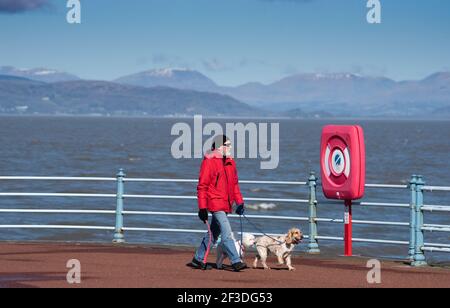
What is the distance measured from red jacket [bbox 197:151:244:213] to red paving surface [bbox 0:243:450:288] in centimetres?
90

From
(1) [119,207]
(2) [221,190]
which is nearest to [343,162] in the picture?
(2) [221,190]

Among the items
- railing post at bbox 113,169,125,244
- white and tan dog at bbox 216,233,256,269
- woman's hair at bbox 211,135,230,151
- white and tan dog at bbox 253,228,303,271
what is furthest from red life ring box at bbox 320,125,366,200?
railing post at bbox 113,169,125,244

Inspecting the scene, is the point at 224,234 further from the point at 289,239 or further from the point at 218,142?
the point at 218,142

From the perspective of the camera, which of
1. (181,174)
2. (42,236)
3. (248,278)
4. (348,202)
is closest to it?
(248,278)

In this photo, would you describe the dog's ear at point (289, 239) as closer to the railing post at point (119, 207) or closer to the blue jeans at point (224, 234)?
the blue jeans at point (224, 234)

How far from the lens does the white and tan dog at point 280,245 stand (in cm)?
1423

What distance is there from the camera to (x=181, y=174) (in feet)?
208

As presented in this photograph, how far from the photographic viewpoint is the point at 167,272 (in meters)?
13.9
